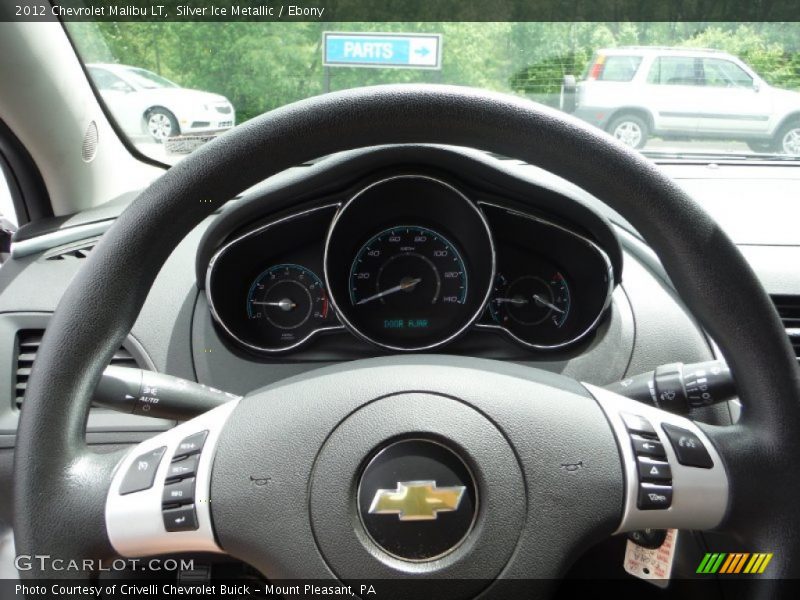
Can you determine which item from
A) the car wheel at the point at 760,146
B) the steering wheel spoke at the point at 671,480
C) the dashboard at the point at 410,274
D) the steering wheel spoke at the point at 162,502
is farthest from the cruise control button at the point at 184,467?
the car wheel at the point at 760,146

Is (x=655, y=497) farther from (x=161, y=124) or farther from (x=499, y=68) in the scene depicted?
(x=161, y=124)

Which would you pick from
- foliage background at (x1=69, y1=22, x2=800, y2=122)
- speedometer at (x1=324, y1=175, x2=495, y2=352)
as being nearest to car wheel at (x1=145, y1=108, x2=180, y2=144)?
foliage background at (x1=69, y1=22, x2=800, y2=122)

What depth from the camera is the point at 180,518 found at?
1.03 metres

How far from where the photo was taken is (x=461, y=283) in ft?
6.88

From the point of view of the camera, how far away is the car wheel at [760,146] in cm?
240

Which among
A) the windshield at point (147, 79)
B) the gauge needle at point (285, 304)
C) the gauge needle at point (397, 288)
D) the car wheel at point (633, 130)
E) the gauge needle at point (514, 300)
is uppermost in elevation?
the windshield at point (147, 79)

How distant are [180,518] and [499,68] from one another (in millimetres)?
1515

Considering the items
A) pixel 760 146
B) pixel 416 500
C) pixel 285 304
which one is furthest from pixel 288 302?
pixel 760 146

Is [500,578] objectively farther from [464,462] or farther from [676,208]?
[676,208]

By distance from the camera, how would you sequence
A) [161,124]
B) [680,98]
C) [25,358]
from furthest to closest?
[161,124] → [680,98] → [25,358]

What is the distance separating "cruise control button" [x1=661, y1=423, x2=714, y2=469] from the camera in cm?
107

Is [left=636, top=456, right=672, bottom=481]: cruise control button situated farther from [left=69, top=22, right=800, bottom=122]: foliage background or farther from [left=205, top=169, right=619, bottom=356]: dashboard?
[left=69, top=22, right=800, bottom=122]: foliage background

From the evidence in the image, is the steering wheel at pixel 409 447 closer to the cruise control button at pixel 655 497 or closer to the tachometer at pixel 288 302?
the cruise control button at pixel 655 497

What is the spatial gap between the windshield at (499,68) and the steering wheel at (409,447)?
3.32 ft
